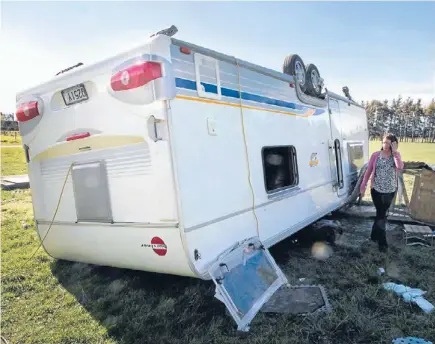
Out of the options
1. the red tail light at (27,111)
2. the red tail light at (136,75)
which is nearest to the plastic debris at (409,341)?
the red tail light at (136,75)

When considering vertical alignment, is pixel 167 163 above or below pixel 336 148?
above

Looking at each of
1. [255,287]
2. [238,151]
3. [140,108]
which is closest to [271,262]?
[255,287]

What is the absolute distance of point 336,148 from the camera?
6223mm

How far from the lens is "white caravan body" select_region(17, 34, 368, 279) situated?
302cm

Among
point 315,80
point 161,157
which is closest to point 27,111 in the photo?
point 161,157

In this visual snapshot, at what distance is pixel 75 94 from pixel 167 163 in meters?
1.40

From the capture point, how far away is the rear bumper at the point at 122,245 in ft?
10.2

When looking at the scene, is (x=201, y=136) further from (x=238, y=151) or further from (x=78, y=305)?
(x=78, y=305)

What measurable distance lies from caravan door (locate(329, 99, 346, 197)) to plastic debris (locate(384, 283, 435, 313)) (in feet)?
8.13

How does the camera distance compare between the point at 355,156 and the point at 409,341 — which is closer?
the point at 409,341

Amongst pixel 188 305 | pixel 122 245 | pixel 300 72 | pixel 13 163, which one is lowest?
pixel 188 305

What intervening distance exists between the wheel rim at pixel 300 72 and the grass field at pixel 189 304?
2.46 metres

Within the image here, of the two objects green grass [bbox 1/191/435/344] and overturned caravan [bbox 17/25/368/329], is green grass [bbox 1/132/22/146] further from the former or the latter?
overturned caravan [bbox 17/25/368/329]

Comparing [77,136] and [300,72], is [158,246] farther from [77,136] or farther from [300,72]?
[300,72]
